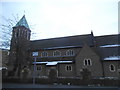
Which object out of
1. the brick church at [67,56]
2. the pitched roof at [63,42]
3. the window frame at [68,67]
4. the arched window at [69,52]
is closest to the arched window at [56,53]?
the brick church at [67,56]

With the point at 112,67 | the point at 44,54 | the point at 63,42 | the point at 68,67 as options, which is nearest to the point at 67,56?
the point at 68,67

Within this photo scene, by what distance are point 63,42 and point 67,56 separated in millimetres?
5990

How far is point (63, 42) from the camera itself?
36.8m

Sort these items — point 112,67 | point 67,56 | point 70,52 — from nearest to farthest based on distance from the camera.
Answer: point 112,67, point 67,56, point 70,52

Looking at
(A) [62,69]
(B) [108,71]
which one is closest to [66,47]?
(A) [62,69]

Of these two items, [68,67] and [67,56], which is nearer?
[68,67]

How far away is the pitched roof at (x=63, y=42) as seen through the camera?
33.7 m

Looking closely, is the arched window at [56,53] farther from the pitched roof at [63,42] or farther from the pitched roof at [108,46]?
the pitched roof at [108,46]

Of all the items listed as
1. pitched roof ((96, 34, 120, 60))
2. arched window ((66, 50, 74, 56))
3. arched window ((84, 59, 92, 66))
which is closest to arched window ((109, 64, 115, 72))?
pitched roof ((96, 34, 120, 60))

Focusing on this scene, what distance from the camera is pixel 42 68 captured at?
31.7 meters

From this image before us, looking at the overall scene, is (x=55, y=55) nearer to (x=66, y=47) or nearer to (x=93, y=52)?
(x=66, y=47)

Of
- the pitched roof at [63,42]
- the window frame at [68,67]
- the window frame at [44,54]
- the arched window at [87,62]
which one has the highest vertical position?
the pitched roof at [63,42]

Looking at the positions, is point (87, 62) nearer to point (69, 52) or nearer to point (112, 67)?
point (112, 67)

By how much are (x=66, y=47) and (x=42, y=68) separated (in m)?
9.47
